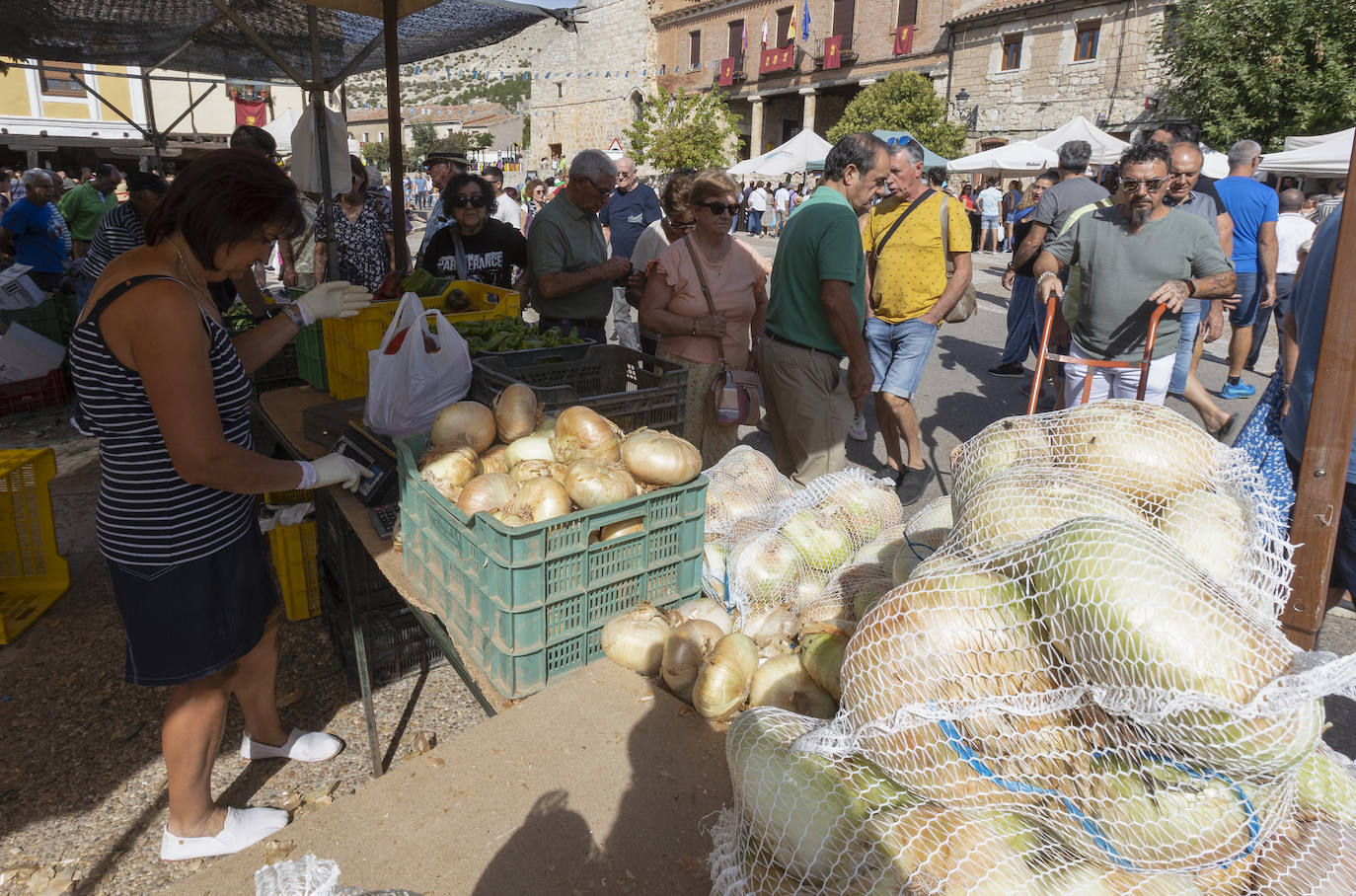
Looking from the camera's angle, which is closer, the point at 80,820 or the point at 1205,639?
the point at 1205,639

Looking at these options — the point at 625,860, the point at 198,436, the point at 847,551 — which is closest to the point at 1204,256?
the point at 847,551

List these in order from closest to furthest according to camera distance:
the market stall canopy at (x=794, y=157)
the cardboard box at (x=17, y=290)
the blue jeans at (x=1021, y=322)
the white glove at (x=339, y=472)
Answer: the white glove at (x=339, y=472) < the cardboard box at (x=17, y=290) < the blue jeans at (x=1021, y=322) < the market stall canopy at (x=794, y=157)

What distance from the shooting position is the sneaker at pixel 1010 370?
8.74 meters

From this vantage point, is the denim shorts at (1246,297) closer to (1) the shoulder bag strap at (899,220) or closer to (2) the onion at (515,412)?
(1) the shoulder bag strap at (899,220)

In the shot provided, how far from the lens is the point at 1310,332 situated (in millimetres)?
2621

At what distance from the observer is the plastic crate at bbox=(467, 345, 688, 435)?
2.94m

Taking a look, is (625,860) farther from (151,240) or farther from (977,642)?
(151,240)

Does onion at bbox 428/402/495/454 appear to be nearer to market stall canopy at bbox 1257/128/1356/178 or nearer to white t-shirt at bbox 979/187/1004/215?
market stall canopy at bbox 1257/128/1356/178

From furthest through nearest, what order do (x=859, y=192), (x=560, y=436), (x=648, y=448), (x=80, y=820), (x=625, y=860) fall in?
1. (x=859, y=192)
2. (x=80, y=820)
3. (x=560, y=436)
4. (x=648, y=448)
5. (x=625, y=860)

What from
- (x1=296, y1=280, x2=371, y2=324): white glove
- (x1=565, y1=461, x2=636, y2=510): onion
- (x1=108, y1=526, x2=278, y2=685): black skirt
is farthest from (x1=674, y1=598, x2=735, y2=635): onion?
(x1=296, y1=280, x2=371, y2=324): white glove

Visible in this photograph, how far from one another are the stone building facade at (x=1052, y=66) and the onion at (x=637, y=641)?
1096 inches

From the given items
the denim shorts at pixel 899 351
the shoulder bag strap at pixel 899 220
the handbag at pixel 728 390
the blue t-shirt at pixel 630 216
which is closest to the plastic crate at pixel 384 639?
the handbag at pixel 728 390

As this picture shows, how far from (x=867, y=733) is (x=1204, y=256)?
3.85m

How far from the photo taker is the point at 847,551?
2.59m
